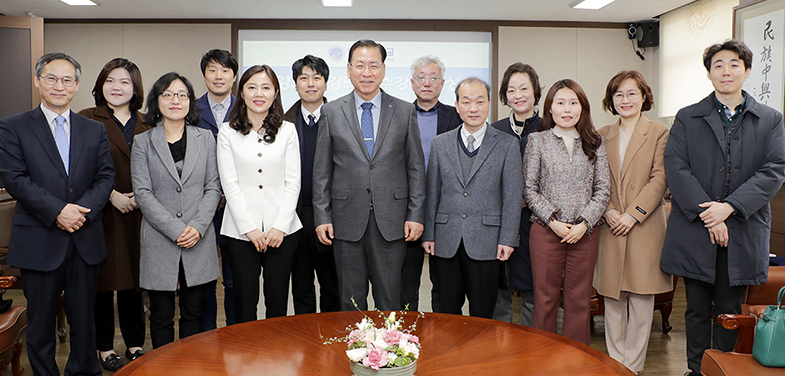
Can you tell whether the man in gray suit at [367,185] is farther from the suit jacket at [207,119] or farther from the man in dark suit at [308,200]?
the suit jacket at [207,119]

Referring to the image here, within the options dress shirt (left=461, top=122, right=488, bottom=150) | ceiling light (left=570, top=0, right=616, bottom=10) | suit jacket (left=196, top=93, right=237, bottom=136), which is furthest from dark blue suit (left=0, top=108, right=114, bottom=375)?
ceiling light (left=570, top=0, right=616, bottom=10)

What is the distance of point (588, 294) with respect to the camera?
2771mm

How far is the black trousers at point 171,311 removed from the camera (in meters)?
2.67

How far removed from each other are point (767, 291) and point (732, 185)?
67cm

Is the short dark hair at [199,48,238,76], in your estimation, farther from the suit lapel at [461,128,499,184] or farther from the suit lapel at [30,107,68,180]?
the suit lapel at [461,128,499,184]

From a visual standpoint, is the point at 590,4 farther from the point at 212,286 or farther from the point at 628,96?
the point at 212,286

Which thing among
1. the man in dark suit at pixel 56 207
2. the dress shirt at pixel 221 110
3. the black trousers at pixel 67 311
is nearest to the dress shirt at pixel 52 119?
the man in dark suit at pixel 56 207

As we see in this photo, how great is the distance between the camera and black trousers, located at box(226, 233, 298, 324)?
8.84ft

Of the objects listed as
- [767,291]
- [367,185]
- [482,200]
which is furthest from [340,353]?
[767,291]

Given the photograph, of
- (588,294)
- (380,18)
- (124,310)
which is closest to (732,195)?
(588,294)

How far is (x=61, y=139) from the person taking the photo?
265cm

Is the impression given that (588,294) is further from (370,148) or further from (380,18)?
(380,18)

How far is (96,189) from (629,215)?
277 centimetres

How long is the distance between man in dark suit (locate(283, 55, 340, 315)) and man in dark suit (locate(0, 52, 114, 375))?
3.36 feet
